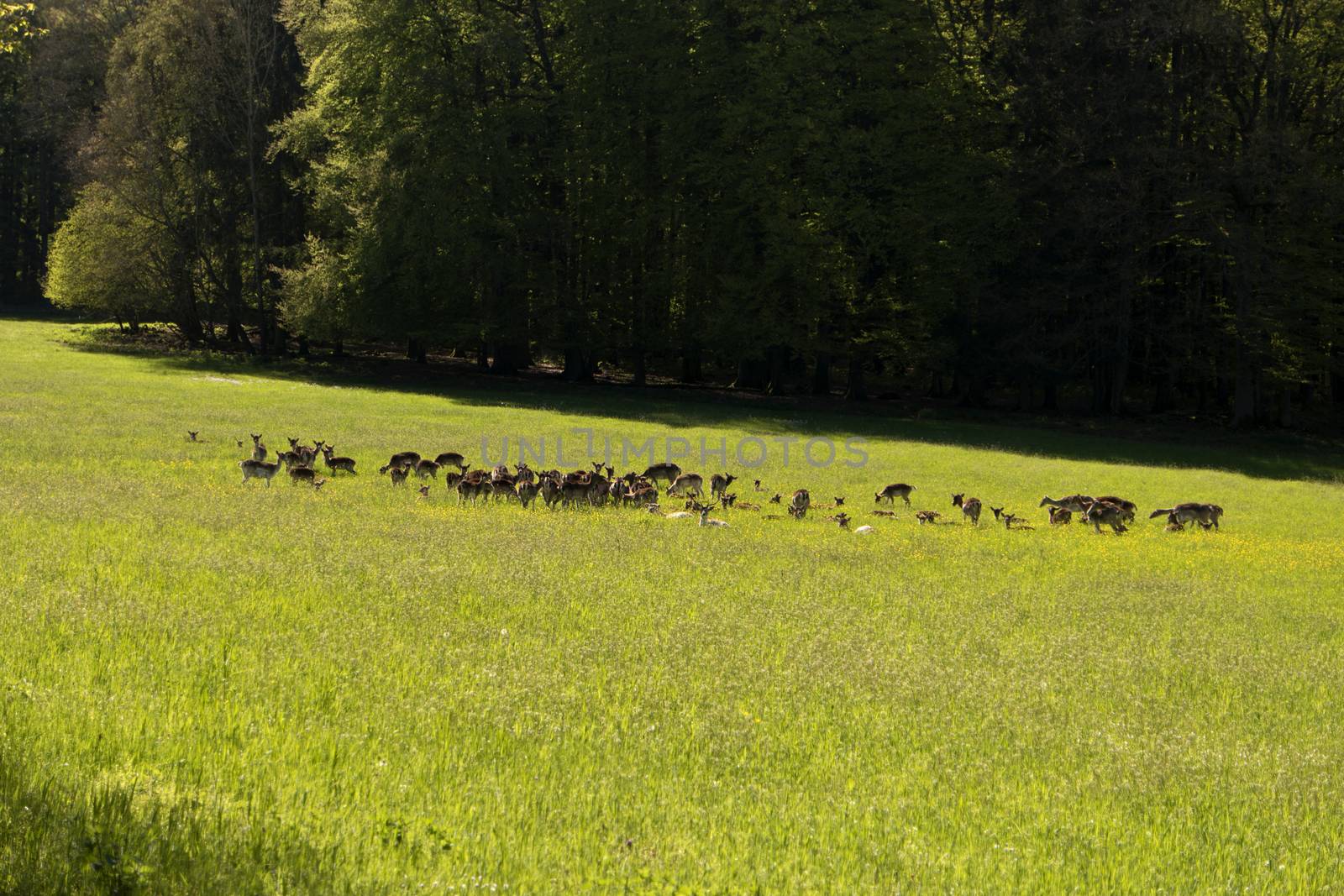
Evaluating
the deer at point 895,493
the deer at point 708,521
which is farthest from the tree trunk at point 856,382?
the deer at point 708,521

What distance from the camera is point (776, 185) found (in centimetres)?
5266

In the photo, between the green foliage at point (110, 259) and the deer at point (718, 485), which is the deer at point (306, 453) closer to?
the deer at point (718, 485)

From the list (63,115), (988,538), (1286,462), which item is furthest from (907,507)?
(63,115)

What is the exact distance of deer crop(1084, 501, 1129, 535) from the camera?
2153 centimetres

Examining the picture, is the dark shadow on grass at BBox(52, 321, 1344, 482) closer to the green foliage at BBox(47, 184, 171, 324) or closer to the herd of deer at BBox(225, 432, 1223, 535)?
the green foliage at BBox(47, 184, 171, 324)

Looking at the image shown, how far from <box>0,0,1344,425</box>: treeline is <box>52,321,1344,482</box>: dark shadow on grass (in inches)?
99.0

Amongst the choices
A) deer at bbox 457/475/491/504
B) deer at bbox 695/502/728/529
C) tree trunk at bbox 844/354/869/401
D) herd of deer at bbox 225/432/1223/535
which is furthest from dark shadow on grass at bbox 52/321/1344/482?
deer at bbox 457/475/491/504

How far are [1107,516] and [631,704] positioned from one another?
50.4 ft

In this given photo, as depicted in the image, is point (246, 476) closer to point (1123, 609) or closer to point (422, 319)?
point (1123, 609)

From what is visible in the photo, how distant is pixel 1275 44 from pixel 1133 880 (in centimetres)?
5031

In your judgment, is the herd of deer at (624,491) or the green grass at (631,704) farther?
the herd of deer at (624,491)

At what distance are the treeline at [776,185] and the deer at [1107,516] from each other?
28.2m

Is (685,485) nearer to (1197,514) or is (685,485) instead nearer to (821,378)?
(1197,514)

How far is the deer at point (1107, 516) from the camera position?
21531 millimetres
